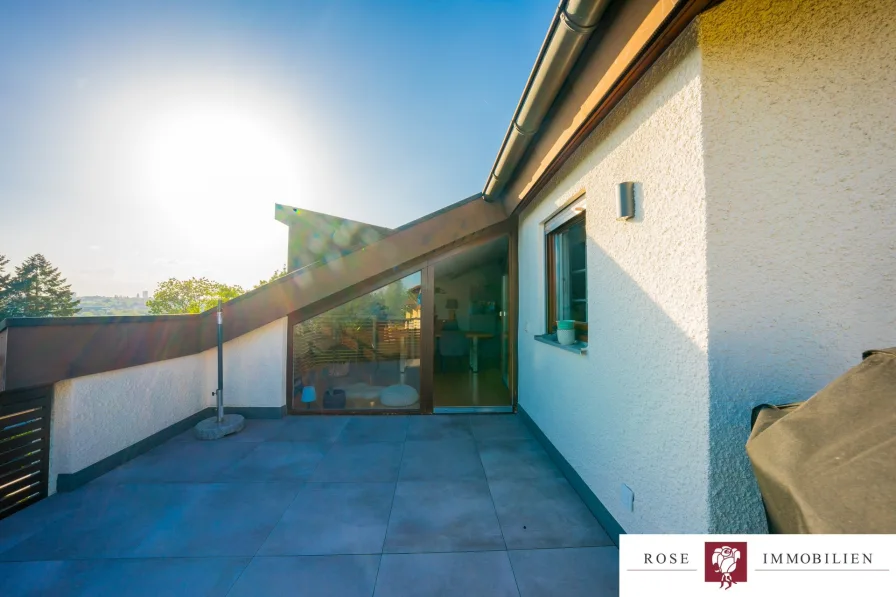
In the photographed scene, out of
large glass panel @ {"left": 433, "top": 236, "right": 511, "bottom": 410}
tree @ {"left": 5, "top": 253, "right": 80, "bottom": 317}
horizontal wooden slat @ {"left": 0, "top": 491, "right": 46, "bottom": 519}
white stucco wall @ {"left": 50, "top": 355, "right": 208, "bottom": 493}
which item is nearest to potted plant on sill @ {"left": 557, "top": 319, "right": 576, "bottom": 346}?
large glass panel @ {"left": 433, "top": 236, "right": 511, "bottom": 410}

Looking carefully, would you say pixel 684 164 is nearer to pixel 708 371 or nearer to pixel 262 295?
pixel 708 371

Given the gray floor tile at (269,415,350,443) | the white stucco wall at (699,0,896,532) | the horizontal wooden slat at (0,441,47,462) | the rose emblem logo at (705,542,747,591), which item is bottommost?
the gray floor tile at (269,415,350,443)

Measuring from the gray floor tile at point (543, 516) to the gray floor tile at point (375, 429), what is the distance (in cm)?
170

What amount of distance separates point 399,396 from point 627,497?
12.2 feet

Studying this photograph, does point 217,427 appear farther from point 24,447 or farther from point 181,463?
point 24,447

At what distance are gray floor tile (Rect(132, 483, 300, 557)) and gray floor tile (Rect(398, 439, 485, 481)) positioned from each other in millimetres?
1134

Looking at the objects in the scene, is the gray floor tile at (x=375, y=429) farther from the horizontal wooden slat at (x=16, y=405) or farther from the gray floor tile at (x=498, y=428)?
the horizontal wooden slat at (x=16, y=405)

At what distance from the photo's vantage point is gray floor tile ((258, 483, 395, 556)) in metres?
2.32

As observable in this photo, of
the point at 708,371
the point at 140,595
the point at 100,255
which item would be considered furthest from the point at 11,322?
the point at 100,255

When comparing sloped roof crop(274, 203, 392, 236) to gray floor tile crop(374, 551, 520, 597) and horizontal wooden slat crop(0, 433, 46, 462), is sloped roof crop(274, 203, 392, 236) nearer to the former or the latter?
horizontal wooden slat crop(0, 433, 46, 462)

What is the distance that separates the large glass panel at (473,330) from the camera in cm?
592

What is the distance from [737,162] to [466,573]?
8.93 ft

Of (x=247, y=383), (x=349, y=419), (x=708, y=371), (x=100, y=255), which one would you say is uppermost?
(x=100, y=255)

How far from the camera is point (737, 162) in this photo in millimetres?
1565
